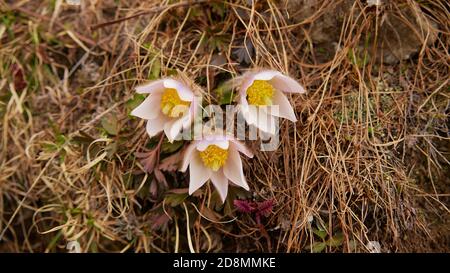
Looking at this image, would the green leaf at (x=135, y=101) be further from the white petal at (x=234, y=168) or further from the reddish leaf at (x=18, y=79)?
the reddish leaf at (x=18, y=79)

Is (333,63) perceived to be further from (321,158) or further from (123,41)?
(123,41)

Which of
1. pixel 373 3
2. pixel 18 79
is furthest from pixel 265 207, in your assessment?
pixel 18 79

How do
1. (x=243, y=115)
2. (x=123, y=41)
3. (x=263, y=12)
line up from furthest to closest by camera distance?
(x=123, y=41)
(x=263, y=12)
(x=243, y=115)

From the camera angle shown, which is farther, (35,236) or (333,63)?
(35,236)

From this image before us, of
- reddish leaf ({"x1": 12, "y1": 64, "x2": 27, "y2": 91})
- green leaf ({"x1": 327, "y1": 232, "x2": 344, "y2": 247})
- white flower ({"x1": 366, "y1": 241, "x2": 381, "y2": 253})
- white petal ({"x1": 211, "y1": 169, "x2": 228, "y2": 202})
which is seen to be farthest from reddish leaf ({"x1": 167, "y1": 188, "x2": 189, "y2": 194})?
reddish leaf ({"x1": 12, "y1": 64, "x2": 27, "y2": 91})

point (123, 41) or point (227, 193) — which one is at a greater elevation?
point (123, 41)

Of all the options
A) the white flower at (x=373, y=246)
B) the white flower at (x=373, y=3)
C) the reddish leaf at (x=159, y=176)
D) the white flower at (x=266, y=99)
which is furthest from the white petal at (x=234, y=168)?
the white flower at (x=373, y=3)

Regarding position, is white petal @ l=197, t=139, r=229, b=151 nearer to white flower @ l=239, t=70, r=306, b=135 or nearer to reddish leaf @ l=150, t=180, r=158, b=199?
white flower @ l=239, t=70, r=306, b=135

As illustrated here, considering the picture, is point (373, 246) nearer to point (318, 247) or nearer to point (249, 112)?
point (318, 247)

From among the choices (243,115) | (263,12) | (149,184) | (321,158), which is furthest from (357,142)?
(149,184)
